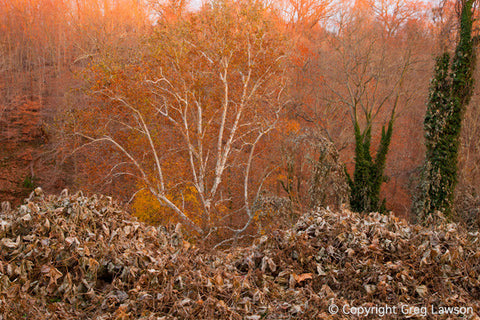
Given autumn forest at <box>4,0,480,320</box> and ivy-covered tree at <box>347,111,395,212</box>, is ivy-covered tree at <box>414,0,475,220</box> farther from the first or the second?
ivy-covered tree at <box>347,111,395,212</box>

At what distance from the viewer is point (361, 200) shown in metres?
17.5

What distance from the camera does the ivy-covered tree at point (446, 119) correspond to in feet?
43.8

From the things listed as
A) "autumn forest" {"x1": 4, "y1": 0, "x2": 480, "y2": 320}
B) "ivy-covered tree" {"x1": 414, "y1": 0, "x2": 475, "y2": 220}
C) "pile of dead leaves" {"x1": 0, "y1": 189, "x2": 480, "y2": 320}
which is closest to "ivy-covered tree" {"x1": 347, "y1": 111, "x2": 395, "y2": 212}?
"autumn forest" {"x1": 4, "y1": 0, "x2": 480, "y2": 320}

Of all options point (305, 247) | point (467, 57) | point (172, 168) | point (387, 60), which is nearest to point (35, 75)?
point (172, 168)

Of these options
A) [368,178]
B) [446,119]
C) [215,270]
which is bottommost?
[368,178]

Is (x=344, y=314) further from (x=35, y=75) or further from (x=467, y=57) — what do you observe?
(x=35, y=75)

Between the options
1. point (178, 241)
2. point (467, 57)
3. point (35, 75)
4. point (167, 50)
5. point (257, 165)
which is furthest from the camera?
point (35, 75)

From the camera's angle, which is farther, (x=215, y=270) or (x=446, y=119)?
(x=446, y=119)

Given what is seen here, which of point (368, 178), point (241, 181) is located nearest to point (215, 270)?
point (368, 178)

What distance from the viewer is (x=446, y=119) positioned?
13.5m

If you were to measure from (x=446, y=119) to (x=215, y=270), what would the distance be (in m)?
11.9

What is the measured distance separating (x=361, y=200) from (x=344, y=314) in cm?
1418

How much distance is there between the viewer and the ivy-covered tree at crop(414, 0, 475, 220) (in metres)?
13.3

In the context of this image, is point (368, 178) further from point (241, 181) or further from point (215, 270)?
point (215, 270)
